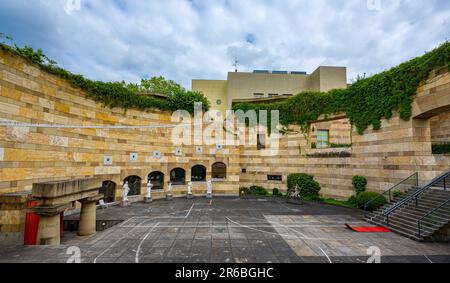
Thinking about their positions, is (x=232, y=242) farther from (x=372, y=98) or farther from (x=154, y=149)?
(x=372, y=98)

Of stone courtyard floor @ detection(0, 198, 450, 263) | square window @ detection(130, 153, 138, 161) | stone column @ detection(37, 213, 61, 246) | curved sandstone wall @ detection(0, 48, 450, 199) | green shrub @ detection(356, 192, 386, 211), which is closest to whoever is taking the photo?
stone courtyard floor @ detection(0, 198, 450, 263)

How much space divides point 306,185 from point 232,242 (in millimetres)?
12087

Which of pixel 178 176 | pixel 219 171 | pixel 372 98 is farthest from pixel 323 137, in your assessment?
pixel 178 176

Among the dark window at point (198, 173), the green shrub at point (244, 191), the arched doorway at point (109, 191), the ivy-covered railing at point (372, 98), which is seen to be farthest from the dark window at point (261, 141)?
the arched doorway at point (109, 191)

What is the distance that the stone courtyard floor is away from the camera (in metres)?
6.93

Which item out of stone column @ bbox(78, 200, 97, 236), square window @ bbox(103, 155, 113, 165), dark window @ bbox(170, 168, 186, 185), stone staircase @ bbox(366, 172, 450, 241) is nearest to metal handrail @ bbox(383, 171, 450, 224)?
stone staircase @ bbox(366, 172, 450, 241)

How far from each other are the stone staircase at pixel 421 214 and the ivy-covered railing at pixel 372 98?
4.76m

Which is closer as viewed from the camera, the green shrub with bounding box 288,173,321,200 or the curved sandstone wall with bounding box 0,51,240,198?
the curved sandstone wall with bounding box 0,51,240,198

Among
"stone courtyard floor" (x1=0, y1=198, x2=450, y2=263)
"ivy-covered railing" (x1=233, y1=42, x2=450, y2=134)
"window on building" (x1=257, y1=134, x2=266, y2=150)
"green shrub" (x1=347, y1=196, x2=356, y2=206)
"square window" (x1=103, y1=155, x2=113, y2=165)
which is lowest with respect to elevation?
"stone courtyard floor" (x1=0, y1=198, x2=450, y2=263)

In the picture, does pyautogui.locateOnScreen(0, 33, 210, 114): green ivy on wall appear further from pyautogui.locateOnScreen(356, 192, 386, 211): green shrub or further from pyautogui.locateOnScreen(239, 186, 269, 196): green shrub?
pyautogui.locateOnScreen(356, 192, 386, 211): green shrub

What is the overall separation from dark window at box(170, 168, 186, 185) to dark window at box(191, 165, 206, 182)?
89 centimetres

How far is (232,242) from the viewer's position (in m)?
8.20

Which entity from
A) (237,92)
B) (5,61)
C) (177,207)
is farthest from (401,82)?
(5,61)
